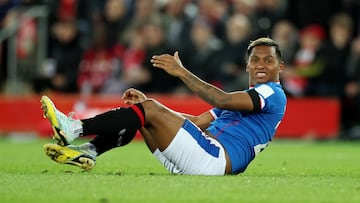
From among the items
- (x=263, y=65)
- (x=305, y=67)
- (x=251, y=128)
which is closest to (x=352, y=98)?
(x=305, y=67)

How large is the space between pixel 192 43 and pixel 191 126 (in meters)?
11.4

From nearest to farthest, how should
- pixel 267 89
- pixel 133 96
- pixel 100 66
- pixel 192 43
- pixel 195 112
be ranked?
pixel 267 89 → pixel 133 96 → pixel 195 112 → pixel 192 43 → pixel 100 66

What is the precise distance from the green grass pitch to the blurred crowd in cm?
637

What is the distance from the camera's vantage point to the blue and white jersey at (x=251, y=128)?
9633 mm

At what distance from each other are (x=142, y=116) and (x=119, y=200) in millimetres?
1849

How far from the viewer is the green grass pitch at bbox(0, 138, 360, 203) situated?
791 cm

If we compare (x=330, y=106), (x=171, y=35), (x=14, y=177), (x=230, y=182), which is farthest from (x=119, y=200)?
(x=171, y=35)

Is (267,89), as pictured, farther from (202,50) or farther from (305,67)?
(202,50)

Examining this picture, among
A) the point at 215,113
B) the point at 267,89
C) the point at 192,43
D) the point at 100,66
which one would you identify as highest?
the point at 267,89

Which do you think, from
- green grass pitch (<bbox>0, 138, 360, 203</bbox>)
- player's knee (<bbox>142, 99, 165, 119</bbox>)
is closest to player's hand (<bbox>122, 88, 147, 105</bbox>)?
player's knee (<bbox>142, 99, 165, 119</bbox>)

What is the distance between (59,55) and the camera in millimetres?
22141

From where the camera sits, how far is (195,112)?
1970 cm

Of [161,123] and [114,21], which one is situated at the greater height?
[161,123]

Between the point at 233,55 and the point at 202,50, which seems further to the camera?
the point at 202,50
